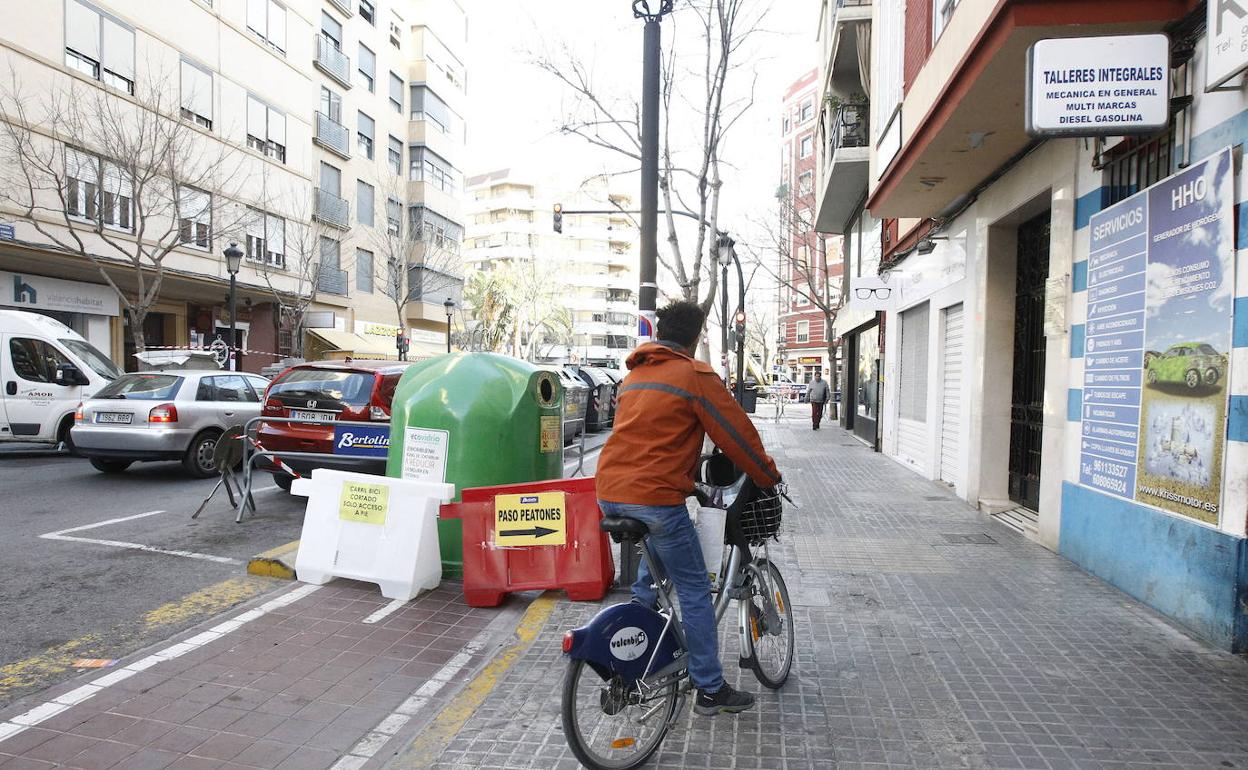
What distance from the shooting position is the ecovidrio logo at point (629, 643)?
2885 mm

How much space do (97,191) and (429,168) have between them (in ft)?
67.4

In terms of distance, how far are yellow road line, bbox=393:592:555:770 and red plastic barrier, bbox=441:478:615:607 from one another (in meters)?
0.24

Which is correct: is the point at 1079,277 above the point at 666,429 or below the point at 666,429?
above

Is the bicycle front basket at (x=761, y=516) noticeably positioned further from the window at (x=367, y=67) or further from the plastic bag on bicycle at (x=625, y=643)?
the window at (x=367, y=67)

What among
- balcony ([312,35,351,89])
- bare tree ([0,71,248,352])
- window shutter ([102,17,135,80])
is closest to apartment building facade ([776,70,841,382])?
balcony ([312,35,351,89])

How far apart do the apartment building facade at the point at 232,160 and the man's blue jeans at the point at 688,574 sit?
18497 millimetres

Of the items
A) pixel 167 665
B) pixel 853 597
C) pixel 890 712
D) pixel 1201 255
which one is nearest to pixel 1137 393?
pixel 1201 255

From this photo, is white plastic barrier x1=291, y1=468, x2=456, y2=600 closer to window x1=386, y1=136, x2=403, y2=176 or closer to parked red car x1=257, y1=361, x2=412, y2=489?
parked red car x1=257, y1=361, x2=412, y2=489

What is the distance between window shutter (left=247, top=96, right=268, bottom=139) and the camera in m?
24.6

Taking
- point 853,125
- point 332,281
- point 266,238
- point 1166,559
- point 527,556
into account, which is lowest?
point 527,556

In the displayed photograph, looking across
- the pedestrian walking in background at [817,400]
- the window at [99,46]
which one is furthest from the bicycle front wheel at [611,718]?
the window at [99,46]

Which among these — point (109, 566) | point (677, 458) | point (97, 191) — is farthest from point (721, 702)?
point (97, 191)

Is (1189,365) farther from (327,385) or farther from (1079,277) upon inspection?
(327,385)

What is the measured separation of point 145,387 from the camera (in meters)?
9.86
